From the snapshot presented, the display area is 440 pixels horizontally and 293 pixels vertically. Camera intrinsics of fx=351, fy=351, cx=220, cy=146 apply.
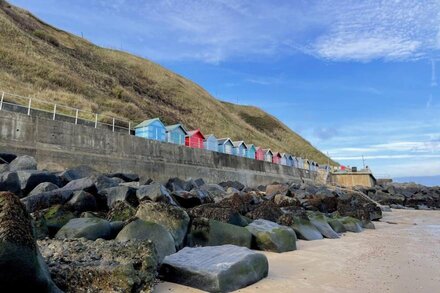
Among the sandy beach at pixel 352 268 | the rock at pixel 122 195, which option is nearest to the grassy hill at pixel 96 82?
the rock at pixel 122 195

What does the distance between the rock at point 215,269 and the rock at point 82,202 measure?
355 cm

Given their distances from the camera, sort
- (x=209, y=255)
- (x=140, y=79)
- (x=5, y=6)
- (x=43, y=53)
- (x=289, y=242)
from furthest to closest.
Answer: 1. (x=140, y=79)
2. (x=5, y=6)
3. (x=43, y=53)
4. (x=289, y=242)
5. (x=209, y=255)

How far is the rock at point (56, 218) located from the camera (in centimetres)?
553

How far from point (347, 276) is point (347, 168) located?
4931 cm

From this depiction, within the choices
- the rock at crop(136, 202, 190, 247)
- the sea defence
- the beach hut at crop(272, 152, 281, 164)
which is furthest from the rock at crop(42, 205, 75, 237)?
the beach hut at crop(272, 152, 281, 164)

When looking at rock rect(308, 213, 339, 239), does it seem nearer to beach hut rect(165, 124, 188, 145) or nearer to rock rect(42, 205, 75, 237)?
rock rect(42, 205, 75, 237)

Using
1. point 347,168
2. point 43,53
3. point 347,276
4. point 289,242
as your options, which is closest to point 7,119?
point 289,242

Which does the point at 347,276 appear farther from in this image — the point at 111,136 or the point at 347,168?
the point at 347,168

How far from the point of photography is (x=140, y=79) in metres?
58.6

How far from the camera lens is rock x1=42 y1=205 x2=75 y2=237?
553cm

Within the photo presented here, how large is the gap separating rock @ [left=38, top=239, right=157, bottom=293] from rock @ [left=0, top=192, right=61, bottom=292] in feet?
1.10

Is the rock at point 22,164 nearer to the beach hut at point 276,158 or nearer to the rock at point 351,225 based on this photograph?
the rock at point 351,225

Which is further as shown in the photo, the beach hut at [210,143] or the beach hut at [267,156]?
the beach hut at [267,156]

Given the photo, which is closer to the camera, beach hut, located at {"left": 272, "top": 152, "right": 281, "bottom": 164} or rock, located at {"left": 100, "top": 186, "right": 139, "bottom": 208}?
rock, located at {"left": 100, "top": 186, "right": 139, "bottom": 208}
